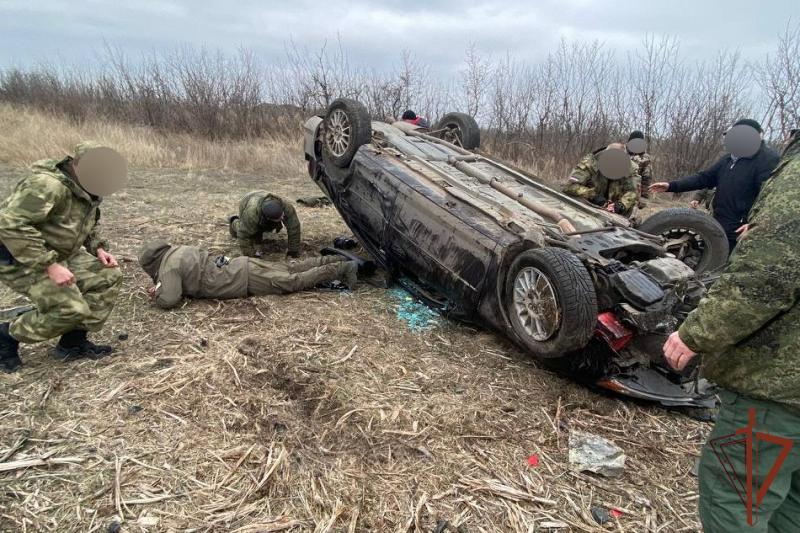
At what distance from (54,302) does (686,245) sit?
508cm

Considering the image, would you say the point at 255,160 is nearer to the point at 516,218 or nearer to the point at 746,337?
the point at 516,218

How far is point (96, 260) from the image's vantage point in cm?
376

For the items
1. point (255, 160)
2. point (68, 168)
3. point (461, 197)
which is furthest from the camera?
point (255, 160)

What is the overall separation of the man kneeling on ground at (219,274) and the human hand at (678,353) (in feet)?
12.6

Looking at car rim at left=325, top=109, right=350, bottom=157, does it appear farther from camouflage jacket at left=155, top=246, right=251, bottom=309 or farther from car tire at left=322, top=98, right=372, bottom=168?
camouflage jacket at left=155, top=246, right=251, bottom=309

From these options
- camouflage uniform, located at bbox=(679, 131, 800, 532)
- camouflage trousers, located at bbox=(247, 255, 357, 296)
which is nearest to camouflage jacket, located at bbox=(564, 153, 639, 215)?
camouflage trousers, located at bbox=(247, 255, 357, 296)

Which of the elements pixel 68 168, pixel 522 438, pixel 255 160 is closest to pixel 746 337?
pixel 522 438

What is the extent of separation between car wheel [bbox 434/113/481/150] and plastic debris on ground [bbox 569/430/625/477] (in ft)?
15.4

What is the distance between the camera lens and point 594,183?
6.46 m

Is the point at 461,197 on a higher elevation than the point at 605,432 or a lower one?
higher

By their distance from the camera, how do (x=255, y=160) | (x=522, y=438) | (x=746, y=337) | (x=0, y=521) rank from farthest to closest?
(x=255, y=160) < (x=522, y=438) < (x=0, y=521) < (x=746, y=337)

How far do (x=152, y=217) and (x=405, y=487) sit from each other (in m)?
6.66

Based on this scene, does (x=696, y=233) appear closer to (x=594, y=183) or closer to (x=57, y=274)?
(x=594, y=183)

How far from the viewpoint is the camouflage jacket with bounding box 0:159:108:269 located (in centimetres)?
307
